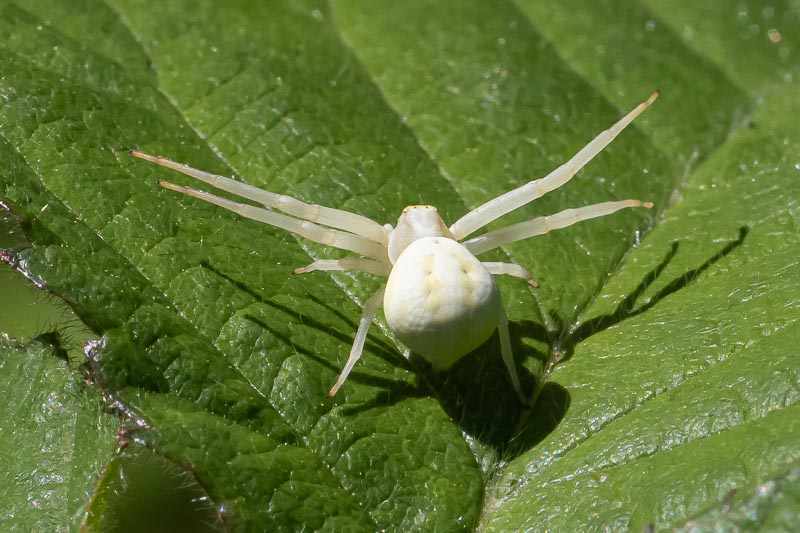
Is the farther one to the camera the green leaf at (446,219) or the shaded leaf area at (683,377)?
the green leaf at (446,219)

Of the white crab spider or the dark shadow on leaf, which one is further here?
the dark shadow on leaf

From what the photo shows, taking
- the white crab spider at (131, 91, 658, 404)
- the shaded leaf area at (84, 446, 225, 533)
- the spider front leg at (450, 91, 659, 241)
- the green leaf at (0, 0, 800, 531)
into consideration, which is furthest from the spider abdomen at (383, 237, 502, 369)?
the shaded leaf area at (84, 446, 225, 533)

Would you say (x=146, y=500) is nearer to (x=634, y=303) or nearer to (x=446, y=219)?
(x=446, y=219)

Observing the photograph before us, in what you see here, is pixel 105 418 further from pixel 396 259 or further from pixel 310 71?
pixel 310 71

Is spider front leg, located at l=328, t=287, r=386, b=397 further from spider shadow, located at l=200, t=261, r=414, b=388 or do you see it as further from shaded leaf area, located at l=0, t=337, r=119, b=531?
shaded leaf area, located at l=0, t=337, r=119, b=531

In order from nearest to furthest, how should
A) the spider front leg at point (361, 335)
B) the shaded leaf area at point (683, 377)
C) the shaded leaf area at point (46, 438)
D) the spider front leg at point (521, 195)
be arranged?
the shaded leaf area at point (683, 377) → the shaded leaf area at point (46, 438) → the spider front leg at point (361, 335) → the spider front leg at point (521, 195)

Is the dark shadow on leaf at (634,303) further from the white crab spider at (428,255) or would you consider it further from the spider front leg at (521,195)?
the spider front leg at (521,195)

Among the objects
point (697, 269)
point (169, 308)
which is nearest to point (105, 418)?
point (169, 308)

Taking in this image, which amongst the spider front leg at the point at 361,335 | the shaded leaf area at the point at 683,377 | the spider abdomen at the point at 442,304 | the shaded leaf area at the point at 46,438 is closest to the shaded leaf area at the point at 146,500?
the shaded leaf area at the point at 46,438
